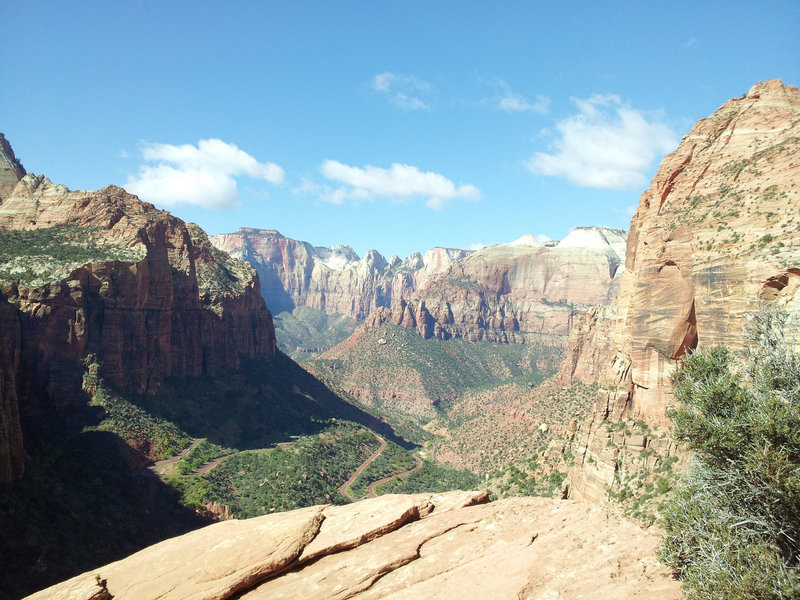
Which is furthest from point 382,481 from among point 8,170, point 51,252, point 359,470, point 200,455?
point 8,170

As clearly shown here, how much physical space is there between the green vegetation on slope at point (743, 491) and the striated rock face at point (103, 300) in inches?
1824

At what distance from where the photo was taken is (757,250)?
30.5 metres

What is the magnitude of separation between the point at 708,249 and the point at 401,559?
101 feet

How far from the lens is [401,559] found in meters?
16.4

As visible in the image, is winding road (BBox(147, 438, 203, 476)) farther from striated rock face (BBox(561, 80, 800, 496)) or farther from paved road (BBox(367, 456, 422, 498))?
striated rock face (BBox(561, 80, 800, 496))

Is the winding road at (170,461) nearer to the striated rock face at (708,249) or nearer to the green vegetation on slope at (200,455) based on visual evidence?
the green vegetation on slope at (200,455)

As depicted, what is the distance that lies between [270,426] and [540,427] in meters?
49.2

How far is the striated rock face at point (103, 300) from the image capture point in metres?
58.4

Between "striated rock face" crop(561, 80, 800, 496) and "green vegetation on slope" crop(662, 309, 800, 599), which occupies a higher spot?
"striated rock face" crop(561, 80, 800, 496)

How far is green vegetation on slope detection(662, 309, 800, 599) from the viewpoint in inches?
553

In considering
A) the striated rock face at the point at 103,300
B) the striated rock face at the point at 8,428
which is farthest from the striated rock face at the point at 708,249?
the striated rock face at the point at 103,300

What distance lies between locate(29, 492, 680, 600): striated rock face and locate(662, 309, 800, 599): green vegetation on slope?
4.41 feet

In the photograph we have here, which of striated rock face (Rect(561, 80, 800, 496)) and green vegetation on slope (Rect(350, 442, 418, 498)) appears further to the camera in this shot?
green vegetation on slope (Rect(350, 442, 418, 498))

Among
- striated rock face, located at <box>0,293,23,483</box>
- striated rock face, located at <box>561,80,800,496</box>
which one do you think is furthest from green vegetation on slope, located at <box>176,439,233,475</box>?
striated rock face, located at <box>561,80,800,496</box>
